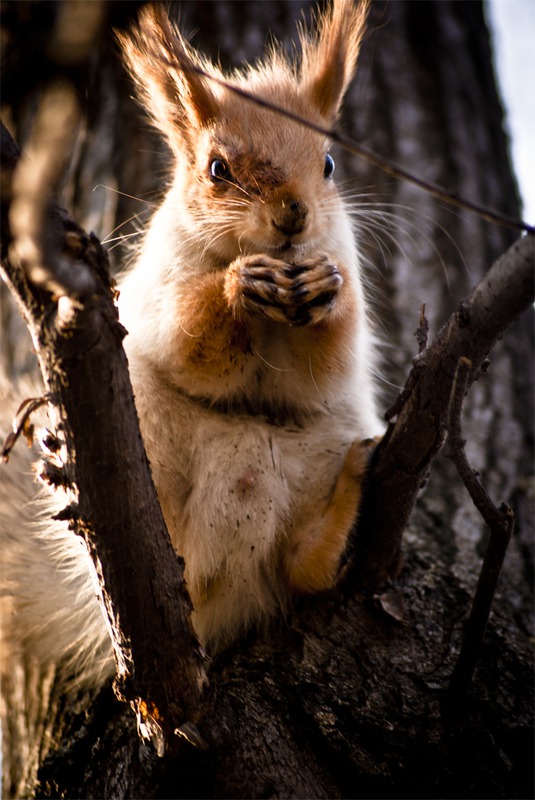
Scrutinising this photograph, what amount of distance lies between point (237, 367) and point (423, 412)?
0.58 meters

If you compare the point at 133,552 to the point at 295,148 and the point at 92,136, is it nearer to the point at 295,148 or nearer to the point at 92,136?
the point at 295,148

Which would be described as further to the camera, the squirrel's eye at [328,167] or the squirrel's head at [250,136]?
the squirrel's eye at [328,167]

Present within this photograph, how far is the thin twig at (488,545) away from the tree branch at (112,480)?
56 cm

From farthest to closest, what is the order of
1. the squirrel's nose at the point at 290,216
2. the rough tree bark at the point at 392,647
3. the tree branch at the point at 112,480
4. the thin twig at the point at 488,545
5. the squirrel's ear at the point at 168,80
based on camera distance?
the squirrel's ear at the point at 168,80 → the squirrel's nose at the point at 290,216 → the rough tree bark at the point at 392,647 → the thin twig at the point at 488,545 → the tree branch at the point at 112,480

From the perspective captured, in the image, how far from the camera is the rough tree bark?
1500 millimetres

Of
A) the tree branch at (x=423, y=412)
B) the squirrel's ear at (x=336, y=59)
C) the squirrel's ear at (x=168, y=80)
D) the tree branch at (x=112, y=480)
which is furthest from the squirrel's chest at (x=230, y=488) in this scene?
the squirrel's ear at (x=336, y=59)

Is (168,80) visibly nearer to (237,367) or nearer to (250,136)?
(250,136)

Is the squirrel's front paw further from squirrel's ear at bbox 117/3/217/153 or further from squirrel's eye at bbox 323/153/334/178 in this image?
squirrel's ear at bbox 117/3/217/153

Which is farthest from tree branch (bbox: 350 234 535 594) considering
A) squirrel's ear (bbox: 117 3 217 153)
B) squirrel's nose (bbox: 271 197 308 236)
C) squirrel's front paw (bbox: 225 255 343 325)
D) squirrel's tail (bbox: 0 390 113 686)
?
squirrel's ear (bbox: 117 3 217 153)

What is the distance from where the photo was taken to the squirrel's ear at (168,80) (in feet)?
6.53

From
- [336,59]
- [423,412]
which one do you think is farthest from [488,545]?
[336,59]

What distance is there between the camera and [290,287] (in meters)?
1.70

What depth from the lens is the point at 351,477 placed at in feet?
6.14

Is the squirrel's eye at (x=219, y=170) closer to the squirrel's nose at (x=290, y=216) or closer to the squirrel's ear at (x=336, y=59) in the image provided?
the squirrel's nose at (x=290, y=216)
